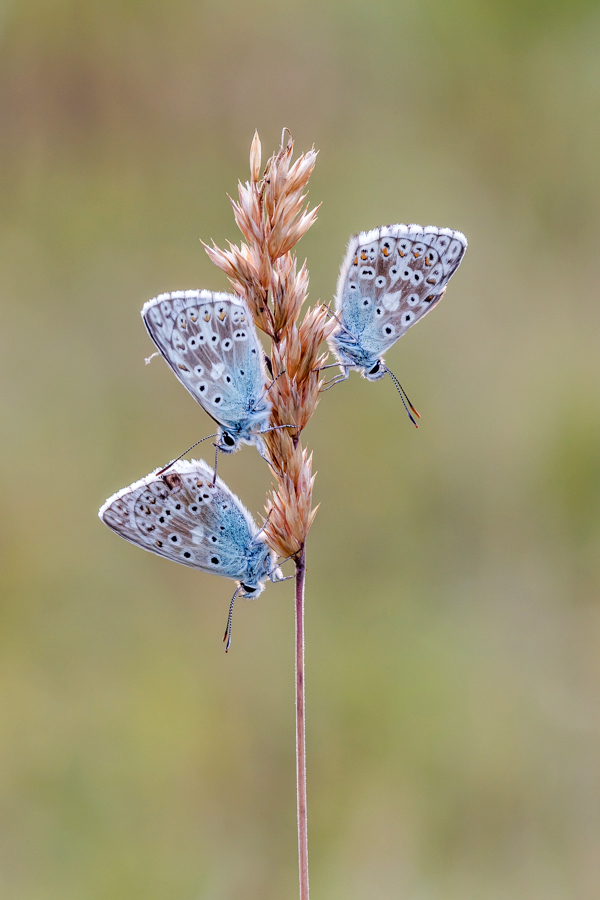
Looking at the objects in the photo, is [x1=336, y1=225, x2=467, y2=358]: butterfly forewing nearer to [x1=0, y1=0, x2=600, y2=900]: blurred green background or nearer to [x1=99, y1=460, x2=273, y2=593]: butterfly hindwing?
[x1=99, y1=460, x2=273, y2=593]: butterfly hindwing

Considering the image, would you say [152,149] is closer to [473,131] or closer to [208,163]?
[208,163]

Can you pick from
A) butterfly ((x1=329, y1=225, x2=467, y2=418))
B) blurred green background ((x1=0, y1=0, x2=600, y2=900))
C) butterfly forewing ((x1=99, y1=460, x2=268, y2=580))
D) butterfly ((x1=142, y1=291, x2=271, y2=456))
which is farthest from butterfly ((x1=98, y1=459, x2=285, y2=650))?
blurred green background ((x1=0, y1=0, x2=600, y2=900))

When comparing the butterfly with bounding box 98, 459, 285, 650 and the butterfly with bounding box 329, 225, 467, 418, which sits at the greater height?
the butterfly with bounding box 329, 225, 467, 418

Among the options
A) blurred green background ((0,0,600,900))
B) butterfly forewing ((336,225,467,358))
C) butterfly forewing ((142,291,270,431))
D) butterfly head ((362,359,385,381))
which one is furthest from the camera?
blurred green background ((0,0,600,900))

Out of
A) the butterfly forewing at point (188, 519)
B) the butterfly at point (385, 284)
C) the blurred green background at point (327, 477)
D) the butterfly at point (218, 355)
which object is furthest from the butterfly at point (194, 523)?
the blurred green background at point (327, 477)

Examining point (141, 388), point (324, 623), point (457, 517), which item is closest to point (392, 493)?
→ point (457, 517)

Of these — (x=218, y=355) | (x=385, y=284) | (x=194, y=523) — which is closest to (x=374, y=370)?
(x=385, y=284)
